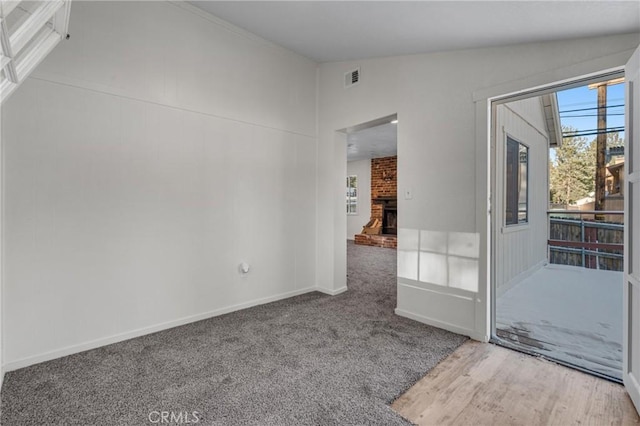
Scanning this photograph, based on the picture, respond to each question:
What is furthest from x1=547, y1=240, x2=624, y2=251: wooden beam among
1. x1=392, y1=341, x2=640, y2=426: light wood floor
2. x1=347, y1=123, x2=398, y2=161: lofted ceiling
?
x1=347, y1=123, x2=398, y2=161: lofted ceiling

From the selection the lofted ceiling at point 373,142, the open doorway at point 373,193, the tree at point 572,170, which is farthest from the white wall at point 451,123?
the open doorway at point 373,193

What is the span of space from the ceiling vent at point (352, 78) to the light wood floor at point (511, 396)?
2.90 m

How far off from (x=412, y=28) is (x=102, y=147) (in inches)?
102

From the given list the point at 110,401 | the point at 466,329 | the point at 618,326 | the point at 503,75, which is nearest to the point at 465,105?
the point at 503,75

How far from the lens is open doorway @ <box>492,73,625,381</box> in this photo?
2771 mm

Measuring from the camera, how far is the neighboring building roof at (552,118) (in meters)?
4.53

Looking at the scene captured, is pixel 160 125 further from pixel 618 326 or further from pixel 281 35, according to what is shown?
pixel 618 326

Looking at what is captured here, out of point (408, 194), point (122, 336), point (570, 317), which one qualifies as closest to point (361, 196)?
point (408, 194)

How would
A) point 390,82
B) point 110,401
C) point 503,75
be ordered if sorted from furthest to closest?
1. point 390,82
2. point 503,75
3. point 110,401

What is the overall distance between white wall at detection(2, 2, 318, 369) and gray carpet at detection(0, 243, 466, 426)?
307 mm

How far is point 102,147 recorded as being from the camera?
93.7 inches

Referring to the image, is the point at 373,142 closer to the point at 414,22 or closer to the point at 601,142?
the point at 601,142

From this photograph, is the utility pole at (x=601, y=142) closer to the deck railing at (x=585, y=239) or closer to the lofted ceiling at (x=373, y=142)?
the deck railing at (x=585, y=239)

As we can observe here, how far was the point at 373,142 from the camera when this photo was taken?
7.03m
